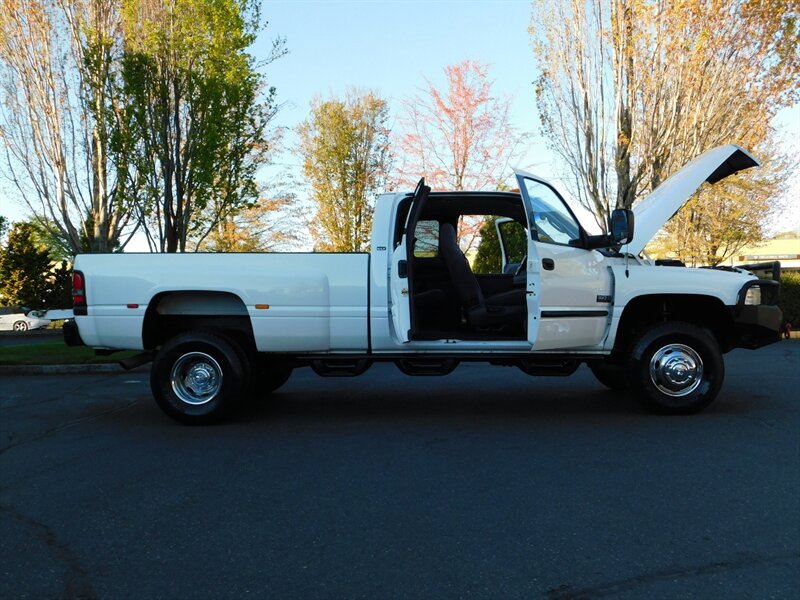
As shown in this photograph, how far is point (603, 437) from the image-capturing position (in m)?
5.37

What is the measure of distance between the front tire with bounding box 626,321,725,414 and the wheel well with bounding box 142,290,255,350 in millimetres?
3656

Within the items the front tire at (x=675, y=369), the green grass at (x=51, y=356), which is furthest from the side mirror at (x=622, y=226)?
the green grass at (x=51, y=356)

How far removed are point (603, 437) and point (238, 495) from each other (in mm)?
2941

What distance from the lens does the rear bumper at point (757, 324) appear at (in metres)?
6.11

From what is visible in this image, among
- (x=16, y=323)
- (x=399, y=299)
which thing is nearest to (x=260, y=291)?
(x=399, y=299)

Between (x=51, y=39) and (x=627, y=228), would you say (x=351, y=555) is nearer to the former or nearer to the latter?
(x=627, y=228)

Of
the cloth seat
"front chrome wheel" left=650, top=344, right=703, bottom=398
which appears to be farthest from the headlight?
the cloth seat

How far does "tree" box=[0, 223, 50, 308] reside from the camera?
27781 mm

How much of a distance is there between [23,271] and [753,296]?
29.2 metres

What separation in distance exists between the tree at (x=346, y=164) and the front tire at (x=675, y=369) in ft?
82.1

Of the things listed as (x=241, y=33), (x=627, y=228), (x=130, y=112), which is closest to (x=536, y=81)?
(x=241, y=33)

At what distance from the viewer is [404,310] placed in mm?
5941

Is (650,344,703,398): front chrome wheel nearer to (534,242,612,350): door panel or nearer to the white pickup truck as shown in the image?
the white pickup truck

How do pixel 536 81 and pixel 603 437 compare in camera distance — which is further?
pixel 536 81
